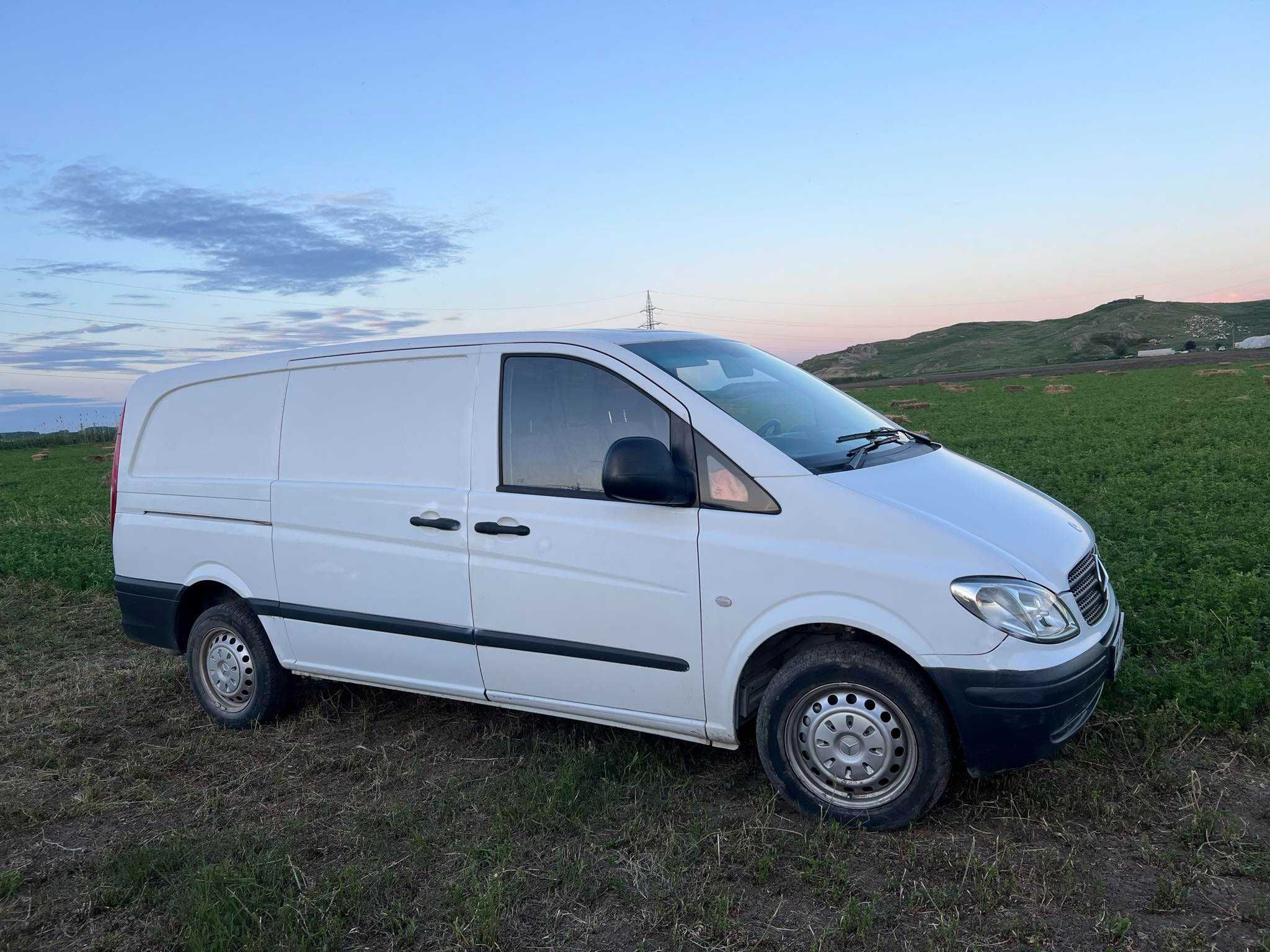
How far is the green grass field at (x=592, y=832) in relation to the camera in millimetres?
3148

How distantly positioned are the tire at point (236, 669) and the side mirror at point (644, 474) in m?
2.54

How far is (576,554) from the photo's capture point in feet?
13.2

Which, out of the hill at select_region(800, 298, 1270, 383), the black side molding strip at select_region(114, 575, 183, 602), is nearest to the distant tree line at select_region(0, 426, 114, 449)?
the black side molding strip at select_region(114, 575, 183, 602)

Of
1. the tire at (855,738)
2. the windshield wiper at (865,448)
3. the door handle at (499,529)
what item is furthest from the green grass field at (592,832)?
the windshield wiper at (865,448)

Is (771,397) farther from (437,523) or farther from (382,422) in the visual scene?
(382,422)

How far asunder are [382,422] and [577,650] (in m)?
1.53

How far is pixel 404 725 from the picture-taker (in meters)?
5.18

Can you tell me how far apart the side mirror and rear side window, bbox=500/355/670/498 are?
0.22 m

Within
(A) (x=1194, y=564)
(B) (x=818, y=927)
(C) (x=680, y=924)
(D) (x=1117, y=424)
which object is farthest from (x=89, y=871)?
(D) (x=1117, y=424)

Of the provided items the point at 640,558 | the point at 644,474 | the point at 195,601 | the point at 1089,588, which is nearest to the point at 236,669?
the point at 195,601

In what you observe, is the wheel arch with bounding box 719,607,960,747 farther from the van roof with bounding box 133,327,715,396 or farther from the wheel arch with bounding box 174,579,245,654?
the wheel arch with bounding box 174,579,245,654

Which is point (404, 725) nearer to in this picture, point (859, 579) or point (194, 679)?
point (194, 679)

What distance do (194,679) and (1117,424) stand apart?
1754 centimetres

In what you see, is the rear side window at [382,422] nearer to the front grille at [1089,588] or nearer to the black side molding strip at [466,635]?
the black side molding strip at [466,635]
